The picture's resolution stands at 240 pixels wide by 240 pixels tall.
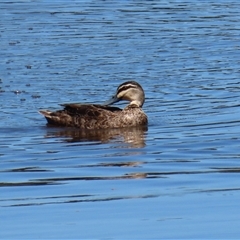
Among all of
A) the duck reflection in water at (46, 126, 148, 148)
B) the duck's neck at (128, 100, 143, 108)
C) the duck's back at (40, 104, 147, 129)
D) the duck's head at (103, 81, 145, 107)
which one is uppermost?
the duck's head at (103, 81, 145, 107)

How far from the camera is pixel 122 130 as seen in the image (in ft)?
58.1

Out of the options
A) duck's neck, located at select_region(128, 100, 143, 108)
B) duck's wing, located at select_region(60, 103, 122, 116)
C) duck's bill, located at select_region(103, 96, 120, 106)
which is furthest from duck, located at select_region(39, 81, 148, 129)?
duck's bill, located at select_region(103, 96, 120, 106)

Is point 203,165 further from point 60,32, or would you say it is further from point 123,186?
point 60,32

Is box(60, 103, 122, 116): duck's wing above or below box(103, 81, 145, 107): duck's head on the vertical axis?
below

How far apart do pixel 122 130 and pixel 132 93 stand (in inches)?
29.0

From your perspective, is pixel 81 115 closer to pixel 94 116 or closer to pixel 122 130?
pixel 94 116

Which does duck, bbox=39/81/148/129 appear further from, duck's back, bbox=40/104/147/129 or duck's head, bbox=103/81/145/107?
duck's head, bbox=103/81/145/107

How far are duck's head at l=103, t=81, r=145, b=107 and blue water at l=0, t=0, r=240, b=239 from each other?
0.36m

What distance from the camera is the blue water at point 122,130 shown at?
35.7 ft

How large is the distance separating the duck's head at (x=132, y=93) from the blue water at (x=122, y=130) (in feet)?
1.19

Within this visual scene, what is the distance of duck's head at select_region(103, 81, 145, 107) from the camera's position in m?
18.1

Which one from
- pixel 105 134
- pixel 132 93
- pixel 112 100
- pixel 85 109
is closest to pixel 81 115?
pixel 85 109

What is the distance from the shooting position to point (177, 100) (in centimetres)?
1933

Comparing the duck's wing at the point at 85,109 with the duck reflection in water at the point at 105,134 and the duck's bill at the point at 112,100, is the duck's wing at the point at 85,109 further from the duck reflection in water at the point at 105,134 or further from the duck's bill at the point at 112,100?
the duck's bill at the point at 112,100
